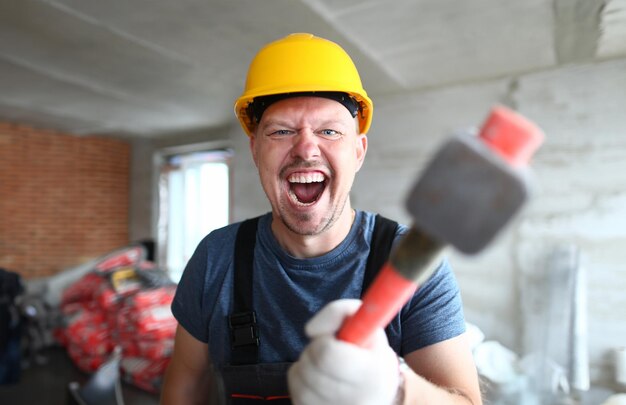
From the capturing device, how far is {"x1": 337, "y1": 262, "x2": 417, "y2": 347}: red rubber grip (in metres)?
0.49

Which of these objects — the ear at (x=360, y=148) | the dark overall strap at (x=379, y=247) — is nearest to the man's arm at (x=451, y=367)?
the dark overall strap at (x=379, y=247)

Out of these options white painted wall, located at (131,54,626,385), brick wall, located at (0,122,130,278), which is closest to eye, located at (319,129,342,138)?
white painted wall, located at (131,54,626,385)

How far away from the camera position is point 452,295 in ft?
3.48

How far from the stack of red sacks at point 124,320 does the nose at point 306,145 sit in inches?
93.2

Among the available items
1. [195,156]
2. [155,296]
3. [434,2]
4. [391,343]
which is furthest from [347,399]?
A: [195,156]

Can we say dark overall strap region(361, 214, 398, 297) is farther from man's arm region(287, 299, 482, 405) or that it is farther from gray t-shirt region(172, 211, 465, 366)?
man's arm region(287, 299, 482, 405)

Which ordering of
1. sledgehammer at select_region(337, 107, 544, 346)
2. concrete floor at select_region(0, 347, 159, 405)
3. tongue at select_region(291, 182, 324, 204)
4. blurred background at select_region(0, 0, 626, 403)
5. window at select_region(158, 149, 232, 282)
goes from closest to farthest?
sledgehammer at select_region(337, 107, 544, 346), tongue at select_region(291, 182, 324, 204), blurred background at select_region(0, 0, 626, 403), concrete floor at select_region(0, 347, 159, 405), window at select_region(158, 149, 232, 282)

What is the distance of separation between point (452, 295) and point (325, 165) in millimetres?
476

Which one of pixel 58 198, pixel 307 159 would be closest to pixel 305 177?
pixel 307 159

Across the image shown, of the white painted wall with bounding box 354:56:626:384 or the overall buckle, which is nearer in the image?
the overall buckle

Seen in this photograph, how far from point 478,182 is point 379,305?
0.21 metres

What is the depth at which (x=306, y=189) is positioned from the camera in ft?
3.99

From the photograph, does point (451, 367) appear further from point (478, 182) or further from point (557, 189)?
point (557, 189)

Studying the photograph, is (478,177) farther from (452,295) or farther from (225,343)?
(225,343)
